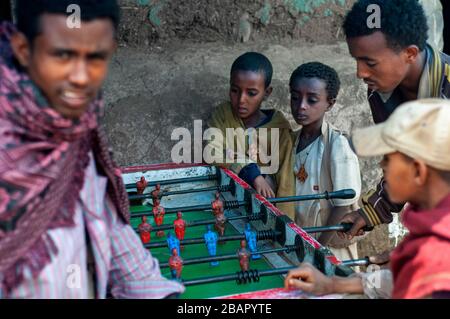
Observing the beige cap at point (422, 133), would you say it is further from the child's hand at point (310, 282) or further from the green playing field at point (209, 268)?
the green playing field at point (209, 268)

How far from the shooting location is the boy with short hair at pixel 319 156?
3.84m

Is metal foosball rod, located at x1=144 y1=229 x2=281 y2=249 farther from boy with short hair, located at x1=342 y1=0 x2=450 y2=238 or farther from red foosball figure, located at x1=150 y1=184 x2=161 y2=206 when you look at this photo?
red foosball figure, located at x1=150 y1=184 x2=161 y2=206

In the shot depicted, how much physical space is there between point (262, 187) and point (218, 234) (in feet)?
2.82

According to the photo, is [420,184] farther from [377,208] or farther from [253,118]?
[253,118]

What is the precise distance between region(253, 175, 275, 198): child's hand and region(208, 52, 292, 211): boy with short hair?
0.21m

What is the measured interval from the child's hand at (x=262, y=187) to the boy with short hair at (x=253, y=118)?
0.21 metres

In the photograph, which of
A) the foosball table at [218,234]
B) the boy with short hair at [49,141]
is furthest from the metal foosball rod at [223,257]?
the boy with short hair at [49,141]

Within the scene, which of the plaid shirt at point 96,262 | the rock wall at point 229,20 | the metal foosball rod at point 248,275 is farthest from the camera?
the rock wall at point 229,20

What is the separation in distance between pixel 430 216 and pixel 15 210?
1.24 m

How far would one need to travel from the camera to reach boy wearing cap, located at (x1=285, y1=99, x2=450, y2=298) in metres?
1.65

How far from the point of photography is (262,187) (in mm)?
3723

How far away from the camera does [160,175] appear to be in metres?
3.76

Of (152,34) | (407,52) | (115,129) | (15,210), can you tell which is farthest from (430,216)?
(152,34)
